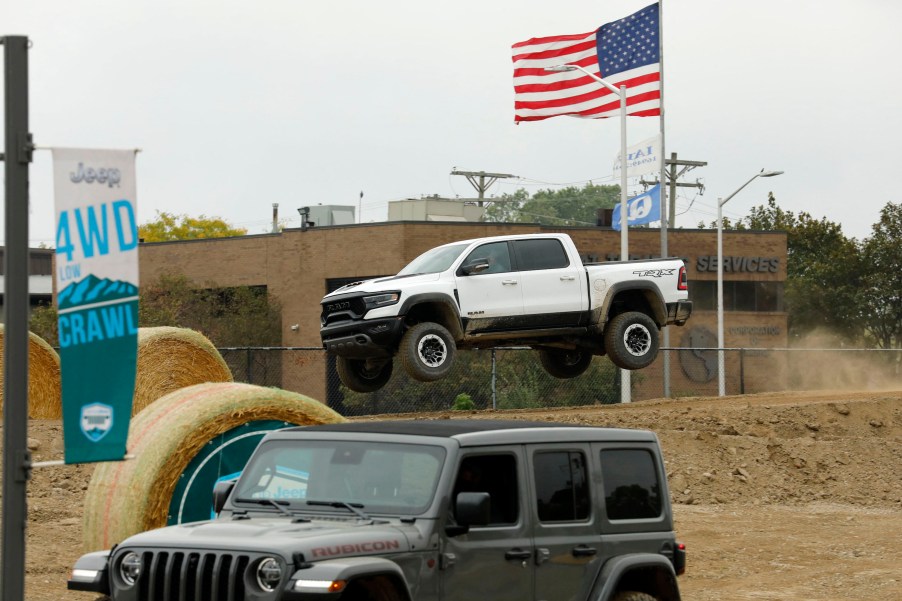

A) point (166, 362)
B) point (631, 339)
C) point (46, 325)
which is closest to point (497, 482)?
point (631, 339)

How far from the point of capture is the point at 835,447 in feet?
80.7

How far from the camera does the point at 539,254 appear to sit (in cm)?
1892

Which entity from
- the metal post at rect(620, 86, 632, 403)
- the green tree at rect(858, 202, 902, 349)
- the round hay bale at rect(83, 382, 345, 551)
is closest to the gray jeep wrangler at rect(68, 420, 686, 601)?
the round hay bale at rect(83, 382, 345, 551)

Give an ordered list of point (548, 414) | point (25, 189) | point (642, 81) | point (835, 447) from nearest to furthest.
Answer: point (25, 189) < point (835, 447) < point (548, 414) < point (642, 81)

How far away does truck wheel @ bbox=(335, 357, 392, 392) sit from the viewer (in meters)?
19.7

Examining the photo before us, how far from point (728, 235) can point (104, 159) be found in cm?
4968

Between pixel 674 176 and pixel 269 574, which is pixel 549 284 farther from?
pixel 674 176

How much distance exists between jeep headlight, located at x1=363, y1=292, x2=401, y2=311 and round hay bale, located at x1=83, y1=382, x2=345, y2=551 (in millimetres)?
6817

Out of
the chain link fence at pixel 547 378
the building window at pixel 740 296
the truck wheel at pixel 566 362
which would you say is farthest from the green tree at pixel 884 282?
the truck wheel at pixel 566 362

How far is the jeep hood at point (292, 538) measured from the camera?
6711 mm

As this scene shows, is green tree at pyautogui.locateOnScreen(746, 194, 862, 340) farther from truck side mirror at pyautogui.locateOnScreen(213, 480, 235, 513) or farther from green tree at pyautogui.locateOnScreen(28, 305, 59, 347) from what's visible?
truck side mirror at pyautogui.locateOnScreen(213, 480, 235, 513)

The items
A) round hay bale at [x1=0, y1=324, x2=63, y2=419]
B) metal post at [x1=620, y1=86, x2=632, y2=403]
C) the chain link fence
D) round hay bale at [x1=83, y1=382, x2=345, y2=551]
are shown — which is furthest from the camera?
the chain link fence

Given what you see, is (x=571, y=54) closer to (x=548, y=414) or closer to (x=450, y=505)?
(x=548, y=414)

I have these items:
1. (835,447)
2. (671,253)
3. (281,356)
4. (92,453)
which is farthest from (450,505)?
(671,253)
